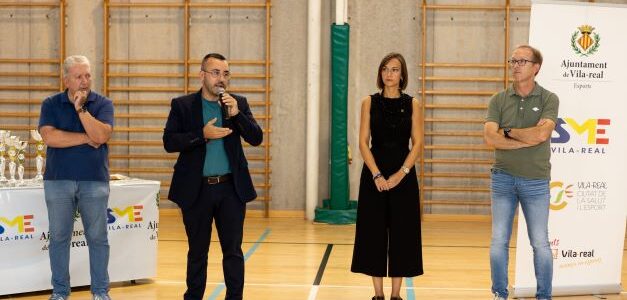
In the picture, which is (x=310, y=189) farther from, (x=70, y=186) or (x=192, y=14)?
(x=70, y=186)

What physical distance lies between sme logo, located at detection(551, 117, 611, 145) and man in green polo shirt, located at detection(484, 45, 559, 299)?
541 mm

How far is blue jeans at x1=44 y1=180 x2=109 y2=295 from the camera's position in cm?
468

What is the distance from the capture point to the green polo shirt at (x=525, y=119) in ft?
15.1

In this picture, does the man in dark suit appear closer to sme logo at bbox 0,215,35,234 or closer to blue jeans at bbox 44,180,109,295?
blue jeans at bbox 44,180,109,295

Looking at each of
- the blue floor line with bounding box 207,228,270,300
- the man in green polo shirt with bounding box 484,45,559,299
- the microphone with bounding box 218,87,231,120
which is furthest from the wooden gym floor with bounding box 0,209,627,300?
the microphone with bounding box 218,87,231,120

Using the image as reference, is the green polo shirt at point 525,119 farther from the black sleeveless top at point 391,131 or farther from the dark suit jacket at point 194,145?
the dark suit jacket at point 194,145

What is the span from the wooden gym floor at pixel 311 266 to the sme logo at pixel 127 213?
17.6 inches

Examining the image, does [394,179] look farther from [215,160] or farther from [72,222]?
[72,222]

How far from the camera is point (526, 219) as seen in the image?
471 cm

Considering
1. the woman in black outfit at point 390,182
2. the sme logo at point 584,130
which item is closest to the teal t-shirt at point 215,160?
the woman in black outfit at point 390,182

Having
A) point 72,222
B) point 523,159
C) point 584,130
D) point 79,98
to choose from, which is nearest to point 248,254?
point 72,222

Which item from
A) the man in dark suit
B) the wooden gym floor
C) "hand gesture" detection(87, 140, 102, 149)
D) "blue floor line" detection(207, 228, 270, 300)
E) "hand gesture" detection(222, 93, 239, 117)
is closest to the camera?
"hand gesture" detection(222, 93, 239, 117)

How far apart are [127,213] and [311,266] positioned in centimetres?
165

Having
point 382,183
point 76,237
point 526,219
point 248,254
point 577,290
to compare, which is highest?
point 382,183
